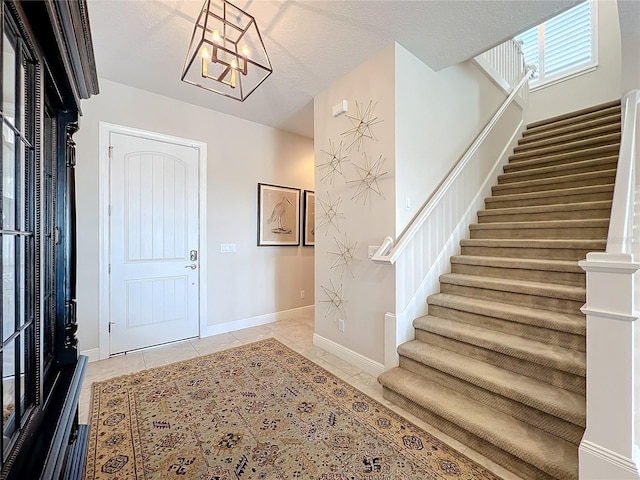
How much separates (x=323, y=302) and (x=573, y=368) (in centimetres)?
201

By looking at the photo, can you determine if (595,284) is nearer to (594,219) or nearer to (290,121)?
(594,219)

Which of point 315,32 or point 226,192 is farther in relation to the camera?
point 226,192

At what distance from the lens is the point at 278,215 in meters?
4.02

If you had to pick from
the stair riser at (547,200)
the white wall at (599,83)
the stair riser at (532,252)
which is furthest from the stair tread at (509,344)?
the white wall at (599,83)

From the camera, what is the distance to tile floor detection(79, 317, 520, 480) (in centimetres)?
181

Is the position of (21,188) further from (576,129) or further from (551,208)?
(576,129)

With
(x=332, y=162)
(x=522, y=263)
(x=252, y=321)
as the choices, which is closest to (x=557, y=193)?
(x=522, y=263)

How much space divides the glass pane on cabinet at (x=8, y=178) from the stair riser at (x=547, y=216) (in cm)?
365

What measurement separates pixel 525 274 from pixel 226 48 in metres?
2.83

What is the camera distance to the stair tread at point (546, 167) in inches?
116

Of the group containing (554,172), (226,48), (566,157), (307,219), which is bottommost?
(307,219)

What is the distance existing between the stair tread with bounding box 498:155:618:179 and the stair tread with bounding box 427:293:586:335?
202cm

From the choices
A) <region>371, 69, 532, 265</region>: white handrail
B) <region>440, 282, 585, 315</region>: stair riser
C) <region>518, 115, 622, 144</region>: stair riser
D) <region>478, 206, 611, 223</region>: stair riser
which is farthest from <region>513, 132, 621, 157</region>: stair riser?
<region>440, 282, 585, 315</region>: stair riser

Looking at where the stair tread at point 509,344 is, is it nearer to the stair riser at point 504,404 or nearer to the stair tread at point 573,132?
the stair riser at point 504,404
